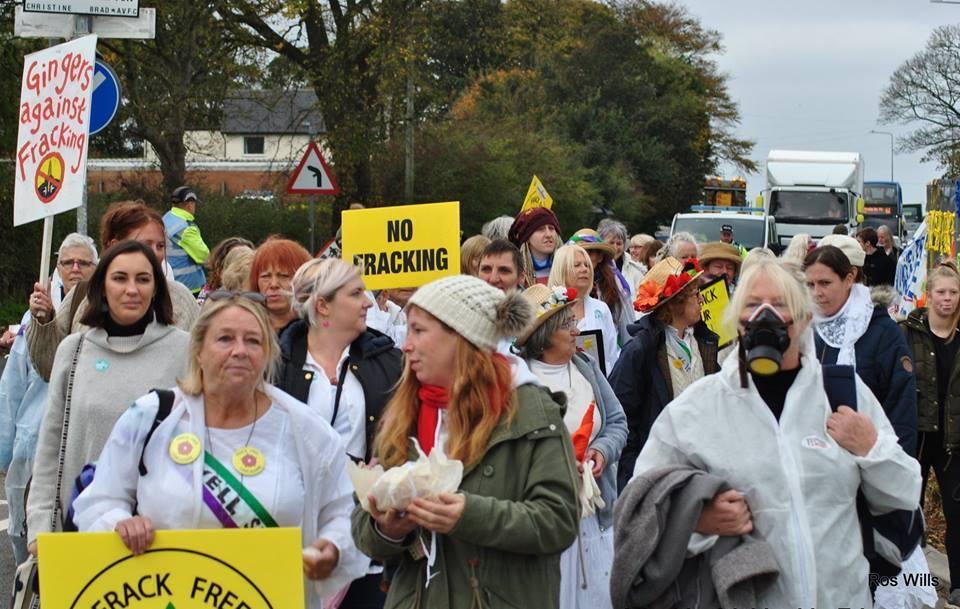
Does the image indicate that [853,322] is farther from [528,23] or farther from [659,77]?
[659,77]

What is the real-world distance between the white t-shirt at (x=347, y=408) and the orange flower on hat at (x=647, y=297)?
1.91 m

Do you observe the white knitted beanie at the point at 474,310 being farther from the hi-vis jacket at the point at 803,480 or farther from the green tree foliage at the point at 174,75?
the green tree foliage at the point at 174,75

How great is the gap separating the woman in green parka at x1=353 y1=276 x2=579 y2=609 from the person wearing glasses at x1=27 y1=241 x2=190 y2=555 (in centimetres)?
156

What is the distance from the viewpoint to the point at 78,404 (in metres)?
5.42

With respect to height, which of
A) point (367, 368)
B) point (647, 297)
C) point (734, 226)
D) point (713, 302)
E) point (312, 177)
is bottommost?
point (367, 368)

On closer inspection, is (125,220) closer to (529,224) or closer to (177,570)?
(529,224)

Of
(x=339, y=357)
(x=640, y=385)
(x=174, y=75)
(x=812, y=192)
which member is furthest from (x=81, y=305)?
(x=812, y=192)

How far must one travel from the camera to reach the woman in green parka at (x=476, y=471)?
12.9 feet

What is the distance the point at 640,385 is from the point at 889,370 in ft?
3.83

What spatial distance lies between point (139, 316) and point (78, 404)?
0.40m

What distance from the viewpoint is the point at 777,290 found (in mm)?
4219

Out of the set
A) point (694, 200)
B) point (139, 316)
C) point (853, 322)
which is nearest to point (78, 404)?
point (139, 316)

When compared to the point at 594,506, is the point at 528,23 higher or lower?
higher

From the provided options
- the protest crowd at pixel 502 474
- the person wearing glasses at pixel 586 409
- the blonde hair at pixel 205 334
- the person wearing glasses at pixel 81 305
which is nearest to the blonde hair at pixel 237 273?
the person wearing glasses at pixel 81 305
